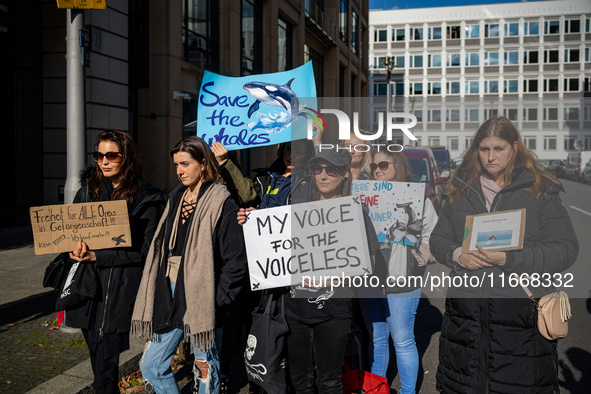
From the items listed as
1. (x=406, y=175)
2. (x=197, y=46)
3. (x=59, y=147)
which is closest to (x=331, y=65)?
(x=197, y=46)

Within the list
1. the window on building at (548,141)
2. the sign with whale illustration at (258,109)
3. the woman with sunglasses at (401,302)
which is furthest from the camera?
the window on building at (548,141)

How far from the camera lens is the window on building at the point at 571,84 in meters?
26.2

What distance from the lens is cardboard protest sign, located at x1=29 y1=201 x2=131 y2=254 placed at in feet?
10.8

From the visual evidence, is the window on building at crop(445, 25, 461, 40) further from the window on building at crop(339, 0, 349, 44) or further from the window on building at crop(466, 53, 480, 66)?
the window on building at crop(339, 0, 349, 44)

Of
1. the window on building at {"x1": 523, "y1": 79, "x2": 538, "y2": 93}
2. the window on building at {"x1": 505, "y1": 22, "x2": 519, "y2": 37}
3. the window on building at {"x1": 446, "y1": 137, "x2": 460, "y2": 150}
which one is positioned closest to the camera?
the window on building at {"x1": 446, "y1": 137, "x2": 460, "y2": 150}

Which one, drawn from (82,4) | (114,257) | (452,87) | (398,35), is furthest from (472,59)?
(114,257)

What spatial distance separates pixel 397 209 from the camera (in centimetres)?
410

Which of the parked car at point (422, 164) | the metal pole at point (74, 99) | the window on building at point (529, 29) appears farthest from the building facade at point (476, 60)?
the metal pole at point (74, 99)

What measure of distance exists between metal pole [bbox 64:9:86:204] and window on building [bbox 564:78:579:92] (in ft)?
84.3

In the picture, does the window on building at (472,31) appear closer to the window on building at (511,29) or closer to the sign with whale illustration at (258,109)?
the window on building at (511,29)

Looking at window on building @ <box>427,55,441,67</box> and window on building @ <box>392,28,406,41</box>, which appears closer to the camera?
window on building @ <box>427,55,441,67</box>

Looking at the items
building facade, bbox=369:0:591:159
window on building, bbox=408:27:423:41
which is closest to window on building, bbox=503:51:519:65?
building facade, bbox=369:0:591:159

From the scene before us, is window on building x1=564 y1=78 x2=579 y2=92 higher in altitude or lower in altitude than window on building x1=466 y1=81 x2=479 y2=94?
lower

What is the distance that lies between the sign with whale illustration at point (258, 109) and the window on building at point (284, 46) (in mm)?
16979
